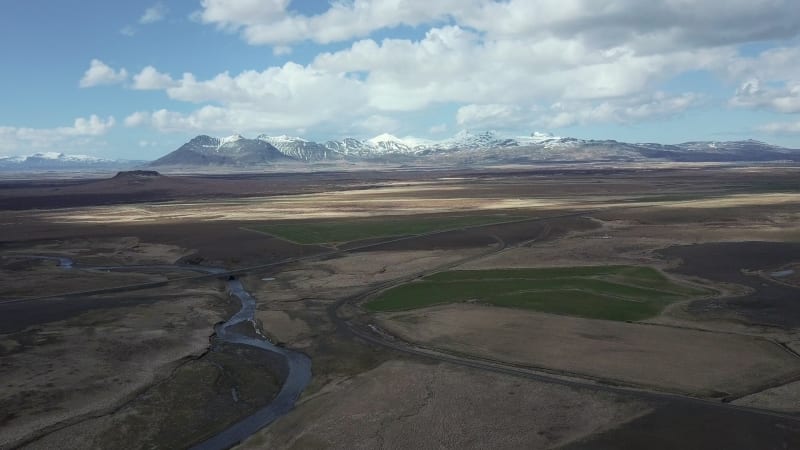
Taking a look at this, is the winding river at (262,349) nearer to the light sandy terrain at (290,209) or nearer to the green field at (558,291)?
the green field at (558,291)

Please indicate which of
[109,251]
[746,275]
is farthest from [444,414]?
[109,251]

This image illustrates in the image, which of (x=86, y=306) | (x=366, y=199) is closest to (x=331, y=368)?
(x=86, y=306)

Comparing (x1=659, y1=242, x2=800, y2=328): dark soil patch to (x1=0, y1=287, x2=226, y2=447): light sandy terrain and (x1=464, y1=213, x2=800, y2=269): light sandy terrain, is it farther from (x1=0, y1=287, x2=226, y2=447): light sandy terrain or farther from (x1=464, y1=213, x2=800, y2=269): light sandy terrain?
(x1=0, y1=287, x2=226, y2=447): light sandy terrain

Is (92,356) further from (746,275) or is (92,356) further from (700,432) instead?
(746,275)

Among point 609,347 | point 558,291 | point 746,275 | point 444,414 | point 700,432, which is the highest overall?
point 746,275

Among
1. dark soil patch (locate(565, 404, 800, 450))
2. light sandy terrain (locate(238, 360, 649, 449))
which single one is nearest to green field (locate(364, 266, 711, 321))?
light sandy terrain (locate(238, 360, 649, 449))

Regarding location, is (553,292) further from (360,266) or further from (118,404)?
(118,404)
